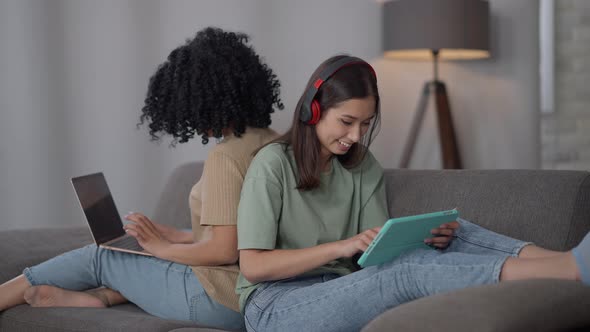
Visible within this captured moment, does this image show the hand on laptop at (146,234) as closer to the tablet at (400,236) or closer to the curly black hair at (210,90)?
the curly black hair at (210,90)

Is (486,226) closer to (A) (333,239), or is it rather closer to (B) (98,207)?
(A) (333,239)

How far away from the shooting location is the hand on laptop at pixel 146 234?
1.72 meters

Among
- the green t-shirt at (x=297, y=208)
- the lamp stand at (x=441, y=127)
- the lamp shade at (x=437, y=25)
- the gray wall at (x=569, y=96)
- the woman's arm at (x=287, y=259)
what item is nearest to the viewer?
the woman's arm at (x=287, y=259)

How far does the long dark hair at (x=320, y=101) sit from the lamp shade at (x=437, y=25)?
1.70m

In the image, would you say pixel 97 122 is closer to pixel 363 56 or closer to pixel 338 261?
pixel 363 56

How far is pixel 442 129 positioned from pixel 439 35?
49 cm

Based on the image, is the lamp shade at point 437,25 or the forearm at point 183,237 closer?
the forearm at point 183,237

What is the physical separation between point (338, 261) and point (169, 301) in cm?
40

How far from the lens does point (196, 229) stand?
185 cm

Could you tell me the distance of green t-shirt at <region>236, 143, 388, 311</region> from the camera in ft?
5.03

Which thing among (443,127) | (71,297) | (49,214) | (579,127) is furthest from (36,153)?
(579,127)

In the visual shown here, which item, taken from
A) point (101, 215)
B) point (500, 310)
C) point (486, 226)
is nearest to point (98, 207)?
point (101, 215)

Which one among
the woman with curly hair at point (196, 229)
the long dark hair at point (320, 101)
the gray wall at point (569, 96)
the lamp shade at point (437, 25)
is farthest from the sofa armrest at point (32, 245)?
the gray wall at point (569, 96)

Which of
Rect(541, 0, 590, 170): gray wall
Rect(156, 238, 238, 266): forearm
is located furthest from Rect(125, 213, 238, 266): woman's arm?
Rect(541, 0, 590, 170): gray wall
